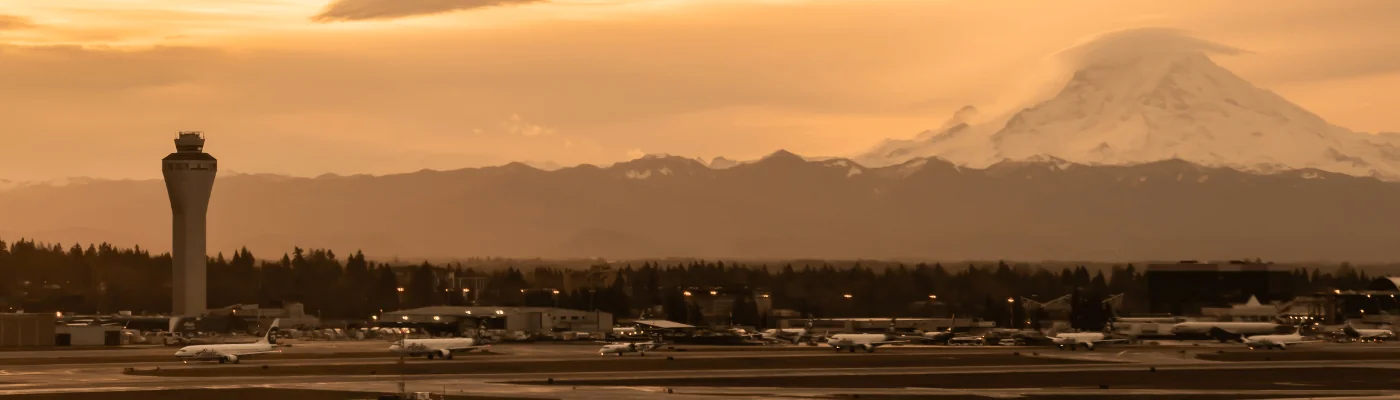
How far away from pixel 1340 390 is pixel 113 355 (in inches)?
4132

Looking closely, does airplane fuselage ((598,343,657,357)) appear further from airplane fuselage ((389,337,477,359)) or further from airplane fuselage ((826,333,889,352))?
airplane fuselage ((826,333,889,352))

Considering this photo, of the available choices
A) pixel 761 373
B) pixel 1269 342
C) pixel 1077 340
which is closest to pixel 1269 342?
pixel 1269 342

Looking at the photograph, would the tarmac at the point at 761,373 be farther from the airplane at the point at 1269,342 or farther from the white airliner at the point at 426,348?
the airplane at the point at 1269,342

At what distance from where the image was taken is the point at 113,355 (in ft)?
552

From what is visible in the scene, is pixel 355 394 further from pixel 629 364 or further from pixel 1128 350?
pixel 1128 350

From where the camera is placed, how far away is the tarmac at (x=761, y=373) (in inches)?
4515

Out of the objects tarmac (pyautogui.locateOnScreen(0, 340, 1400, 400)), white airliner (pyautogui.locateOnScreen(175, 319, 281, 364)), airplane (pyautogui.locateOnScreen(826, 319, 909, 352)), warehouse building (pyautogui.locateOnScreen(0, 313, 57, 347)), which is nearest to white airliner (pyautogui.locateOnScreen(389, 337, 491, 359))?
tarmac (pyautogui.locateOnScreen(0, 340, 1400, 400))

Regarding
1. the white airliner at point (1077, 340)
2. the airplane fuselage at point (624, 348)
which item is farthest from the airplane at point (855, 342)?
the white airliner at point (1077, 340)

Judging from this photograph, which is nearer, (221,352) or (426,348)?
(221,352)

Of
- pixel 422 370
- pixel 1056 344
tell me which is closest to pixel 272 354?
pixel 422 370

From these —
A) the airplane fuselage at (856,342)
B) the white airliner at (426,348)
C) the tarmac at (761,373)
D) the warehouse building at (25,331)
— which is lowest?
the tarmac at (761,373)

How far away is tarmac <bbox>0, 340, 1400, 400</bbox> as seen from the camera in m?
115

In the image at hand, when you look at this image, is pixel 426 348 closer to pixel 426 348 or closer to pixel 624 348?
pixel 426 348

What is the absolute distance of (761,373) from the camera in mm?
134250
